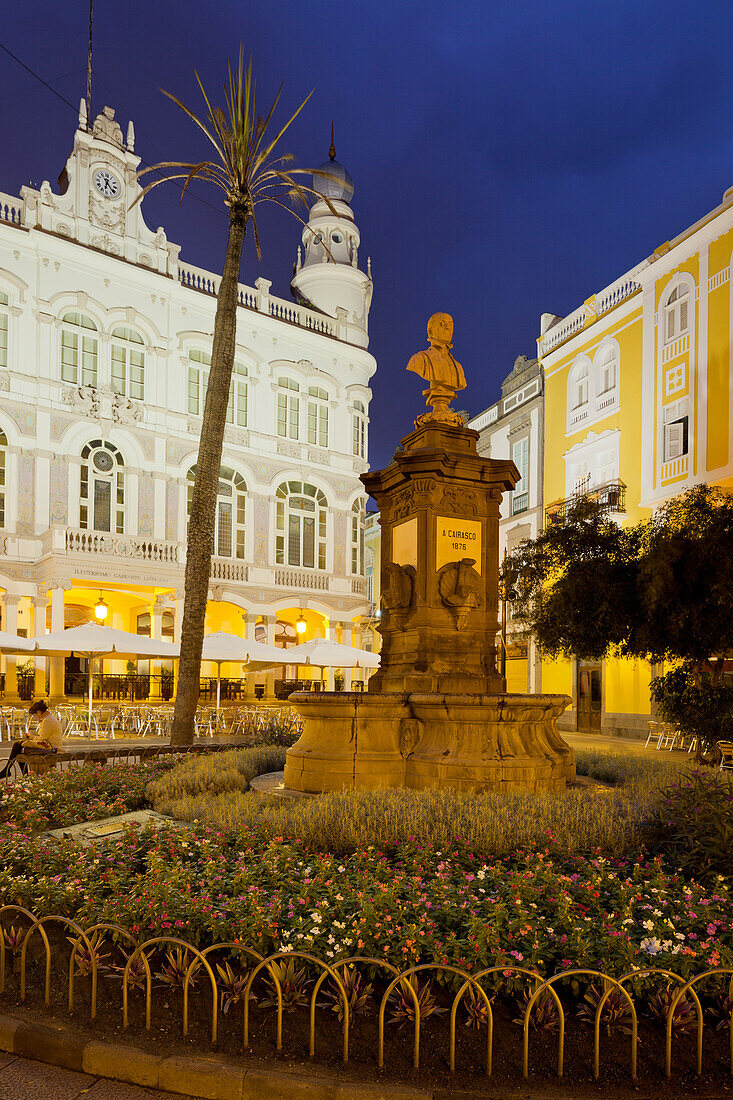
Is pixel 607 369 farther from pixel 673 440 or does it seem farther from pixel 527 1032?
pixel 527 1032

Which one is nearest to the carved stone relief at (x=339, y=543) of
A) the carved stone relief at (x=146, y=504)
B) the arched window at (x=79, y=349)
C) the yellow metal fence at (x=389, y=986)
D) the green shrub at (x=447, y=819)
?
the carved stone relief at (x=146, y=504)

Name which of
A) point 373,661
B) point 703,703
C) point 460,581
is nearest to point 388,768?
point 460,581

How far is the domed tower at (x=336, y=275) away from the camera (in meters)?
37.8

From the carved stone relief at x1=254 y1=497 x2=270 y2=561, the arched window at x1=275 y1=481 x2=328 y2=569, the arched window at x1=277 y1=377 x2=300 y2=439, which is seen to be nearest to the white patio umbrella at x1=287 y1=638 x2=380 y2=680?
the carved stone relief at x1=254 y1=497 x2=270 y2=561

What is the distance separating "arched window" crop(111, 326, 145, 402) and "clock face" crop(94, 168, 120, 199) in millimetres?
5038

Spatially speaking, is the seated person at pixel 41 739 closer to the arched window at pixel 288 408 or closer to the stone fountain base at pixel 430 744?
the stone fountain base at pixel 430 744

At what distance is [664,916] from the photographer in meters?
4.29

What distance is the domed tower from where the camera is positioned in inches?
1486

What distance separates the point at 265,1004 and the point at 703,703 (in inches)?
549

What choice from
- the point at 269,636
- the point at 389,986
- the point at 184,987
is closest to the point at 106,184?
the point at 269,636

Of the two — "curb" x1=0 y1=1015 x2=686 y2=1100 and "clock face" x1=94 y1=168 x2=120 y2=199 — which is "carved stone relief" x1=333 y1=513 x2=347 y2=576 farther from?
"curb" x1=0 y1=1015 x2=686 y2=1100

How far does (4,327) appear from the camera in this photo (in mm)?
26797

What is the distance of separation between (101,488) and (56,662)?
6.56 m

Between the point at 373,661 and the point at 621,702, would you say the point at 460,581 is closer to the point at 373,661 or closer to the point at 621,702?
the point at 373,661
